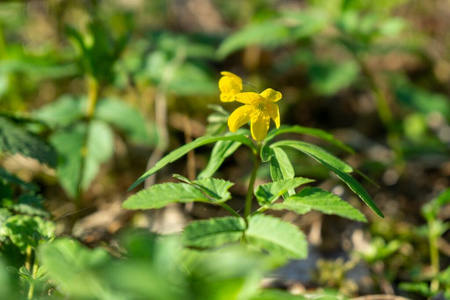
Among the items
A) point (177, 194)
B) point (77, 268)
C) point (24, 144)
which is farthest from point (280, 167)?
point (24, 144)

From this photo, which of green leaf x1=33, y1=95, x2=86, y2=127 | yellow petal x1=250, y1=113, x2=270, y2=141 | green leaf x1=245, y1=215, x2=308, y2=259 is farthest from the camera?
green leaf x1=33, y1=95, x2=86, y2=127

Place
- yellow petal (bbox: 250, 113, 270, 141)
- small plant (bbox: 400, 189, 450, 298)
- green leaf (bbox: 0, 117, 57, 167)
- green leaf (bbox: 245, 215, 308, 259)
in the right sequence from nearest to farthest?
1. green leaf (bbox: 245, 215, 308, 259)
2. yellow petal (bbox: 250, 113, 270, 141)
3. small plant (bbox: 400, 189, 450, 298)
4. green leaf (bbox: 0, 117, 57, 167)

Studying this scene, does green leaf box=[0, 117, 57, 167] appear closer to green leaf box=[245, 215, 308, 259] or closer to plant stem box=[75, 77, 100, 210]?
plant stem box=[75, 77, 100, 210]

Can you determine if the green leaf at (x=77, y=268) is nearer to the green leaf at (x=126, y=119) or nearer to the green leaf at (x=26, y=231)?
the green leaf at (x=26, y=231)

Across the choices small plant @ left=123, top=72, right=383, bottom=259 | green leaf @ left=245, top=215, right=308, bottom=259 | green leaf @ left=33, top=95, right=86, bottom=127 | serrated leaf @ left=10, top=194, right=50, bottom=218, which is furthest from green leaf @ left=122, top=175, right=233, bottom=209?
green leaf @ left=33, top=95, right=86, bottom=127

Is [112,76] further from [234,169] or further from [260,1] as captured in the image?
[260,1]

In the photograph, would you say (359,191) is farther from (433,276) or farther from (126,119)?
(126,119)

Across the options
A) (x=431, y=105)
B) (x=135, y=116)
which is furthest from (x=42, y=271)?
(x=431, y=105)
